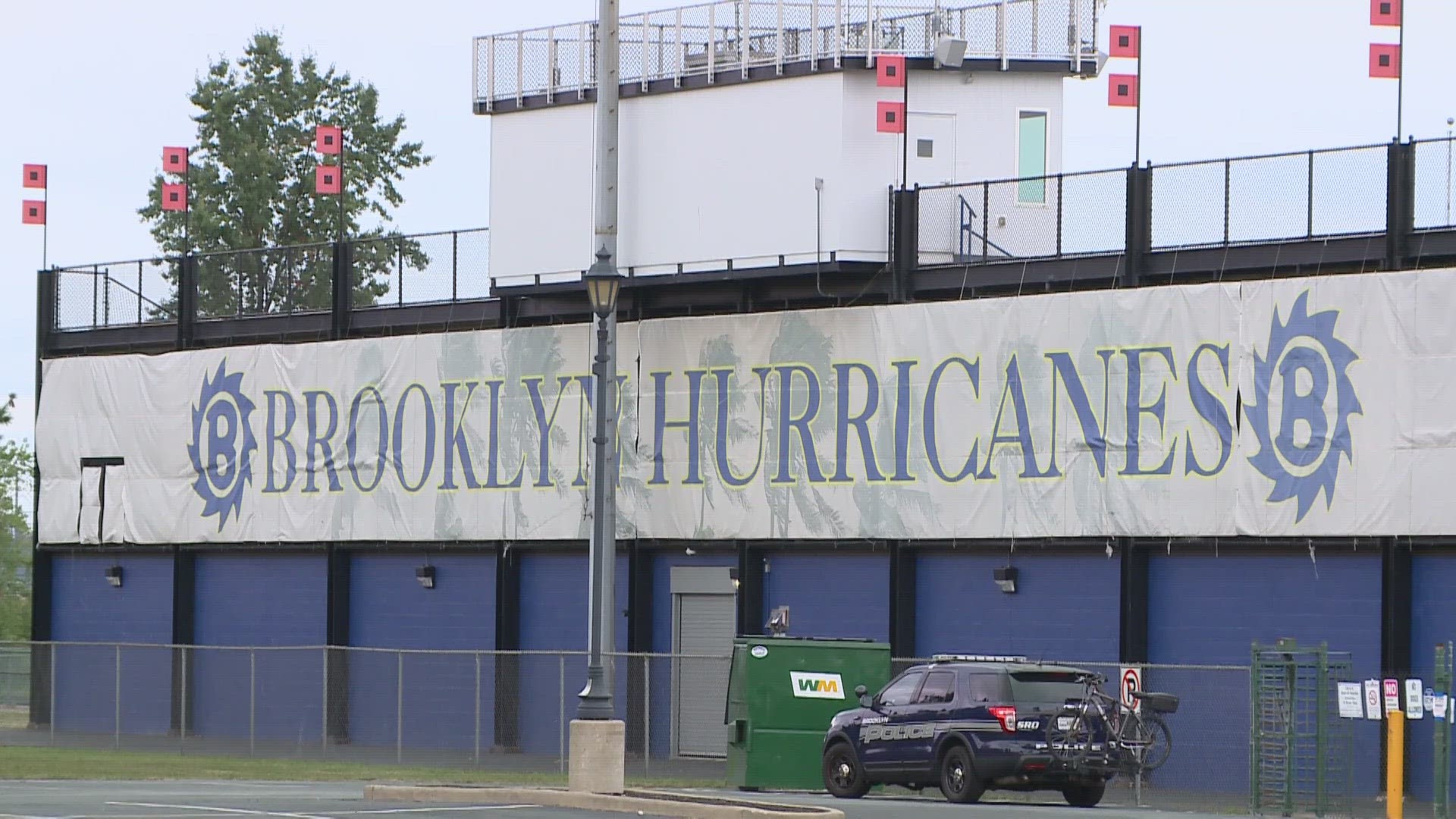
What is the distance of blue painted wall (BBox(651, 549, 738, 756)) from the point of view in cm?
4059

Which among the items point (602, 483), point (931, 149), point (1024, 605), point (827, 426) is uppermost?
point (931, 149)

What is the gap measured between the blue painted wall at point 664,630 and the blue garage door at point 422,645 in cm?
305

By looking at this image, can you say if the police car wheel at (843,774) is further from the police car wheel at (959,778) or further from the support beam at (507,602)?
the support beam at (507,602)

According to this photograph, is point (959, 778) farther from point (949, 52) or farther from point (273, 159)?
point (273, 159)

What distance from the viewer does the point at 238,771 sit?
37594 mm

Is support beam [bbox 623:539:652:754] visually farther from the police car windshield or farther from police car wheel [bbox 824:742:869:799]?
the police car windshield

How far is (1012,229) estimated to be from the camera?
39312 mm

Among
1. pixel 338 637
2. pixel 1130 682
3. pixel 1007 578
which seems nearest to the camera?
pixel 1130 682

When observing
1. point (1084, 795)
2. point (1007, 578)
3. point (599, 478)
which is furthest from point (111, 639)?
point (1084, 795)

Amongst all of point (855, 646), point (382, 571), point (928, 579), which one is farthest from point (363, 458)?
point (855, 646)

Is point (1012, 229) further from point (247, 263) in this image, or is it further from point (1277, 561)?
point (247, 263)

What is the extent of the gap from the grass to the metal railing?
11901mm

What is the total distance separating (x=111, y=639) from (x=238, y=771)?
1462 cm

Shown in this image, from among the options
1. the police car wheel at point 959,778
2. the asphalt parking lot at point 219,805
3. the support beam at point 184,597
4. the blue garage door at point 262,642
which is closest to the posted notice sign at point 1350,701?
the police car wheel at point 959,778
